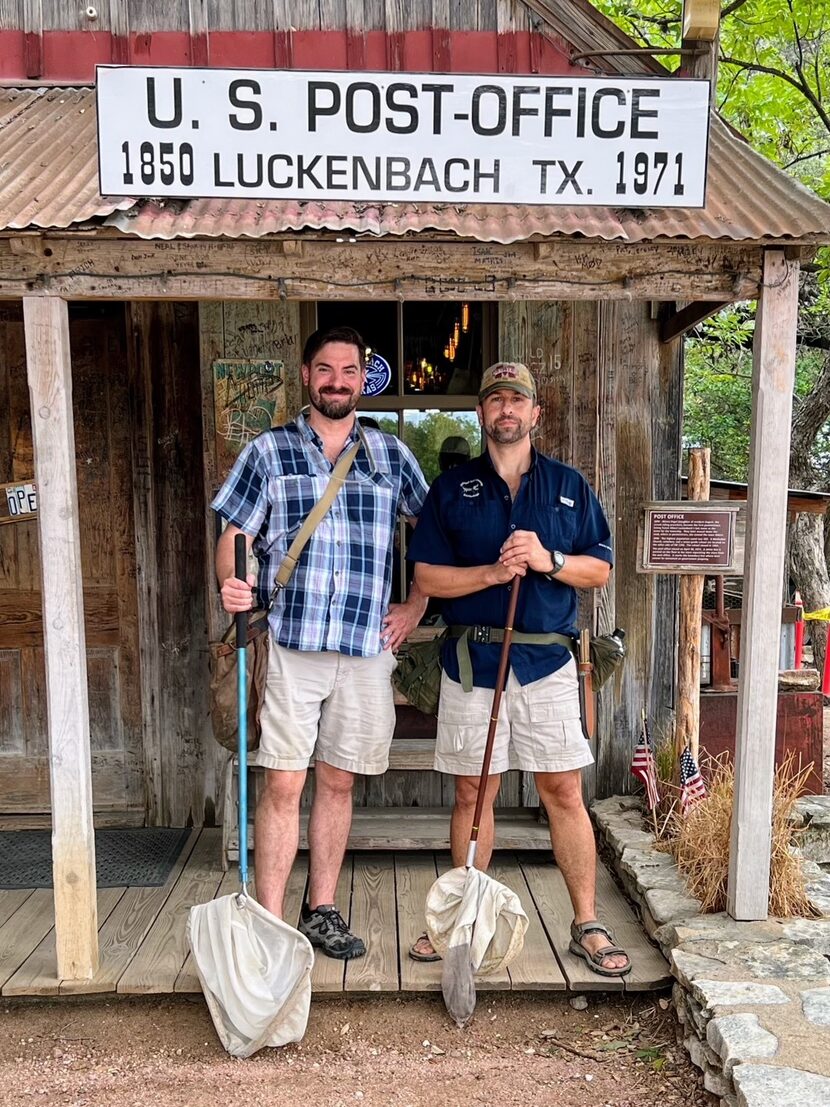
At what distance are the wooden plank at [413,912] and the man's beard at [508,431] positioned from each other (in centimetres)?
189

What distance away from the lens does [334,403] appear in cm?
327

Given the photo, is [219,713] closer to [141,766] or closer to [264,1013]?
[264,1013]

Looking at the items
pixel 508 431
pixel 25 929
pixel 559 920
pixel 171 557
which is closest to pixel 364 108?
pixel 508 431

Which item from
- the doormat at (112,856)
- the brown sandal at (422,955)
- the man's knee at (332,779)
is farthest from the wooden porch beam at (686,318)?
the doormat at (112,856)

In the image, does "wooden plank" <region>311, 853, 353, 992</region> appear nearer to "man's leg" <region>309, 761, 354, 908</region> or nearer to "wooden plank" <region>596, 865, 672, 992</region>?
"man's leg" <region>309, 761, 354, 908</region>

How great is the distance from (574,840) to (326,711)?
3.37 feet

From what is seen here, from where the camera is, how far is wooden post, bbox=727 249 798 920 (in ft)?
10.6

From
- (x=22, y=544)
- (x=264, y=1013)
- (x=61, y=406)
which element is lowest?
(x=264, y=1013)

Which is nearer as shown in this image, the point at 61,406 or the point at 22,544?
the point at 61,406

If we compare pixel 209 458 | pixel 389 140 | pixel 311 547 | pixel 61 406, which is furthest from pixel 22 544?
pixel 389 140

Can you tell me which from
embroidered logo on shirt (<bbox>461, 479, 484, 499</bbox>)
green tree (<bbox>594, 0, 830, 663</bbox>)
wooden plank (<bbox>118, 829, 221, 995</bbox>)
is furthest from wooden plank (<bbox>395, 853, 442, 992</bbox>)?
green tree (<bbox>594, 0, 830, 663</bbox>)

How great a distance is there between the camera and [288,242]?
117 inches

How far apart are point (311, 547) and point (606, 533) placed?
1.08m

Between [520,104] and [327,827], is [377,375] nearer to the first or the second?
[520,104]
